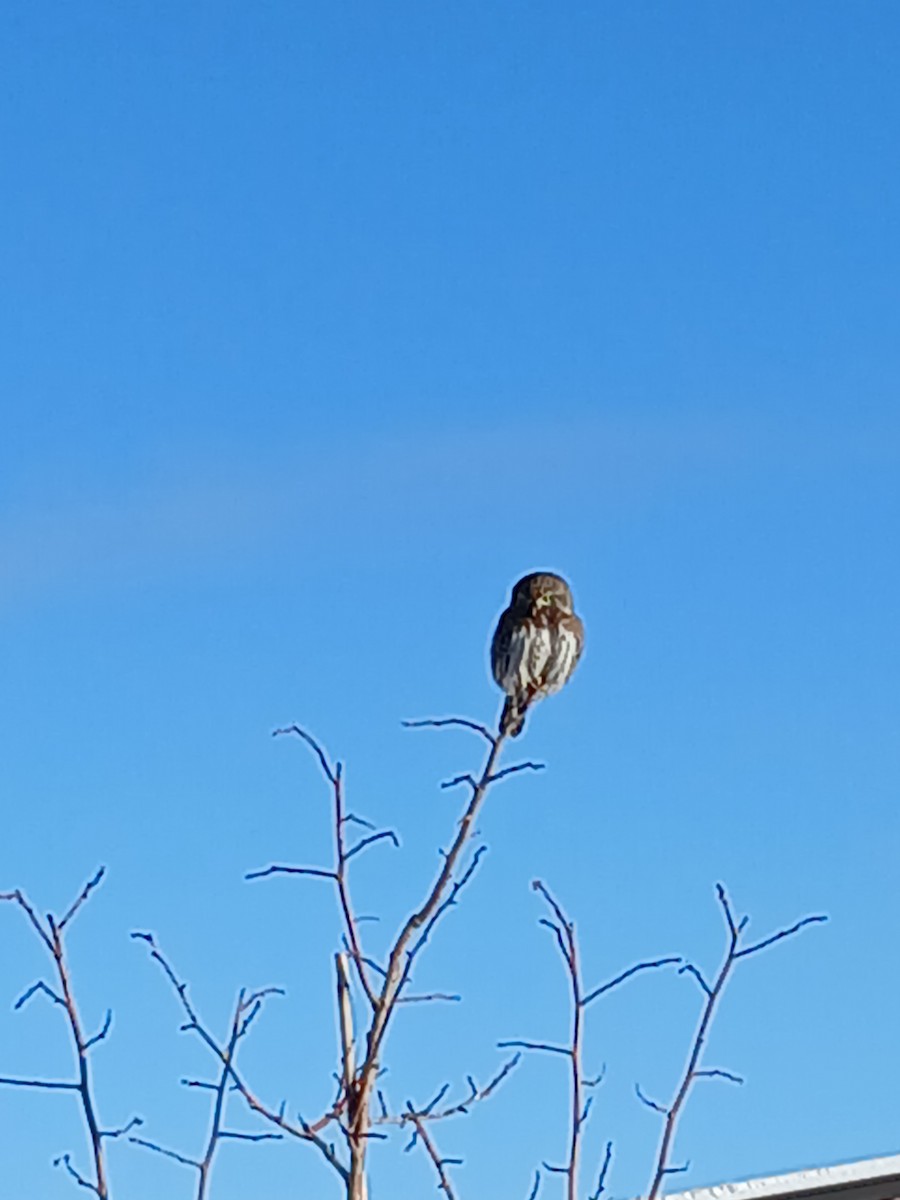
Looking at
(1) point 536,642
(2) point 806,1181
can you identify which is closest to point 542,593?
(1) point 536,642

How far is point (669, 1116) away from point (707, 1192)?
4.55 meters

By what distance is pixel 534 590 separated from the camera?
8.92m

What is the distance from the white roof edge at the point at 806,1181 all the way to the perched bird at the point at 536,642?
210cm

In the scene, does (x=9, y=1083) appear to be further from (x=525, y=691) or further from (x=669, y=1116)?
(x=525, y=691)

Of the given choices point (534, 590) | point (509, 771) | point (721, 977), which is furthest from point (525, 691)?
point (721, 977)

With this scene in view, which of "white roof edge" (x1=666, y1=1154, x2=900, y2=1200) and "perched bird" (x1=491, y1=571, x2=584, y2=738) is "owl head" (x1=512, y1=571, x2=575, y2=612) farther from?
"white roof edge" (x1=666, y1=1154, x2=900, y2=1200)

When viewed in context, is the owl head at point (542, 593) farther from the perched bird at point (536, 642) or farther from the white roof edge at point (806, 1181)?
the white roof edge at point (806, 1181)

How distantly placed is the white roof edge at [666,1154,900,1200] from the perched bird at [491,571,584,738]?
2104 millimetres

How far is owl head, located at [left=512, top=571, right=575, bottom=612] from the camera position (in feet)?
29.0

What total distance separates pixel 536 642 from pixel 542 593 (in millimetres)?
318

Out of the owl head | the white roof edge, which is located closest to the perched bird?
the owl head

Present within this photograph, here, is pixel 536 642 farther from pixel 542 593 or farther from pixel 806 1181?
pixel 806 1181

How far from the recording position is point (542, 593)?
350 inches

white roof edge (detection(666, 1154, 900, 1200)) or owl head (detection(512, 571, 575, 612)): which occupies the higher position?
owl head (detection(512, 571, 575, 612))
